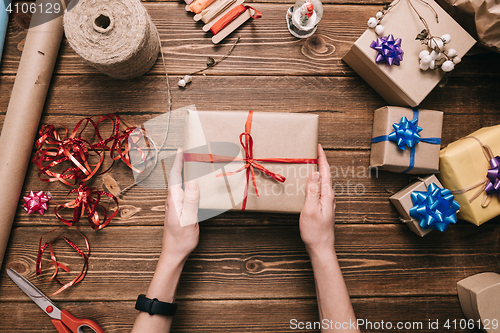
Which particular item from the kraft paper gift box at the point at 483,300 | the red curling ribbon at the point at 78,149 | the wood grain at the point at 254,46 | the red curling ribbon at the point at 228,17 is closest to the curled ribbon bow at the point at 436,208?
the kraft paper gift box at the point at 483,300

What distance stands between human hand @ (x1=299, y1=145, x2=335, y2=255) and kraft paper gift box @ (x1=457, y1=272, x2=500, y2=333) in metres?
0.59

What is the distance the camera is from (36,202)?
1.04m

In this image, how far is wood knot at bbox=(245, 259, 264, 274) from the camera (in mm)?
1084

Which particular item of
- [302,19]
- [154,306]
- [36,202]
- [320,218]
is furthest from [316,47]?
[36,202]

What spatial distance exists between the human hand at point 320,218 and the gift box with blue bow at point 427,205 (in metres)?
0.30

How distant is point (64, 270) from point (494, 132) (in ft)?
5.59

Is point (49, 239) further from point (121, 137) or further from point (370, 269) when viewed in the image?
point (370, 269)

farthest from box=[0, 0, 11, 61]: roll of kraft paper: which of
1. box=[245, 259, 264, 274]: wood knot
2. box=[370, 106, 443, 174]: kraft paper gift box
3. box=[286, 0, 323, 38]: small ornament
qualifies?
box=[370, 106, 443, 174]: kraft paper gift box

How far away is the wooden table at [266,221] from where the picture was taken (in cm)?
107

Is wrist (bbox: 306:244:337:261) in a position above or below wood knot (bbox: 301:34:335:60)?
below

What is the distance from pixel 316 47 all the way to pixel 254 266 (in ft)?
3.04

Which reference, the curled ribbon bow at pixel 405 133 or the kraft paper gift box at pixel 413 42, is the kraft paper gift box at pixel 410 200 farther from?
the kraft paper gift box at pixel 413 42

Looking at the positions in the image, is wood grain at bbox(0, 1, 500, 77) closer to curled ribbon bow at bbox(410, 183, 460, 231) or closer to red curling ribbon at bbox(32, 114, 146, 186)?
red curling ribbon at bbox(32, 114, 146, 186)

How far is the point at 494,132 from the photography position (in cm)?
98
